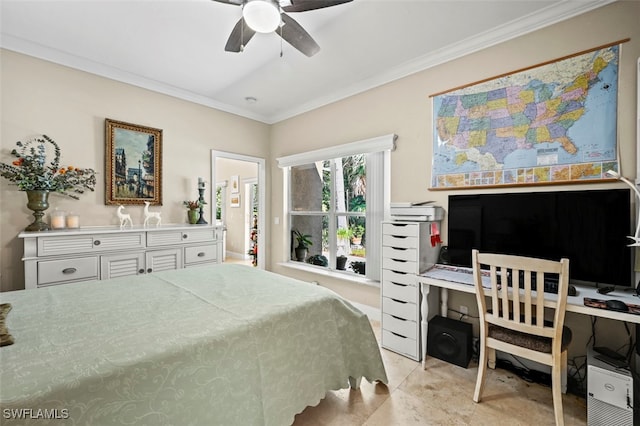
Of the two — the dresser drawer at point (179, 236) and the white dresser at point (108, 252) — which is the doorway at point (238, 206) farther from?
the white dresser at point (108, 252)

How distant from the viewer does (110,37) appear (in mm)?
2447

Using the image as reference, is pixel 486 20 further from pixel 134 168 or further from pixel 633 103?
pixel 134 168

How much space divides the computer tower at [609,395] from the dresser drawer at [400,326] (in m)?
1.09

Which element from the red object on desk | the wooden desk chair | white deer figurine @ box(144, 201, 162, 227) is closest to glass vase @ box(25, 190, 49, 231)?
white deer figurine @ box(144, 201, 162, 227)

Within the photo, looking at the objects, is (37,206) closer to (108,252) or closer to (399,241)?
(108,252)

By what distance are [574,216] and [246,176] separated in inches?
236

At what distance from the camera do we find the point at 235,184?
686cm

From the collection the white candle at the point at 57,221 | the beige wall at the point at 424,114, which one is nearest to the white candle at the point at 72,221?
the white candle at the point at 57,221


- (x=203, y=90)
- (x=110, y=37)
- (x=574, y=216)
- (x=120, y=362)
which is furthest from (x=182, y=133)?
(x=574, y=216)

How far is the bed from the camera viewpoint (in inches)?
34.5


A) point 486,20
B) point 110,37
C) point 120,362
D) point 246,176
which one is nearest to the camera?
point 120,362

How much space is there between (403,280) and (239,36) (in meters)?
2.41

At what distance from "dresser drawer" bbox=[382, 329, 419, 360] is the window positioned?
774mm

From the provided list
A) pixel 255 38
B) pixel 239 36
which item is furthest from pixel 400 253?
pixel 255 38
